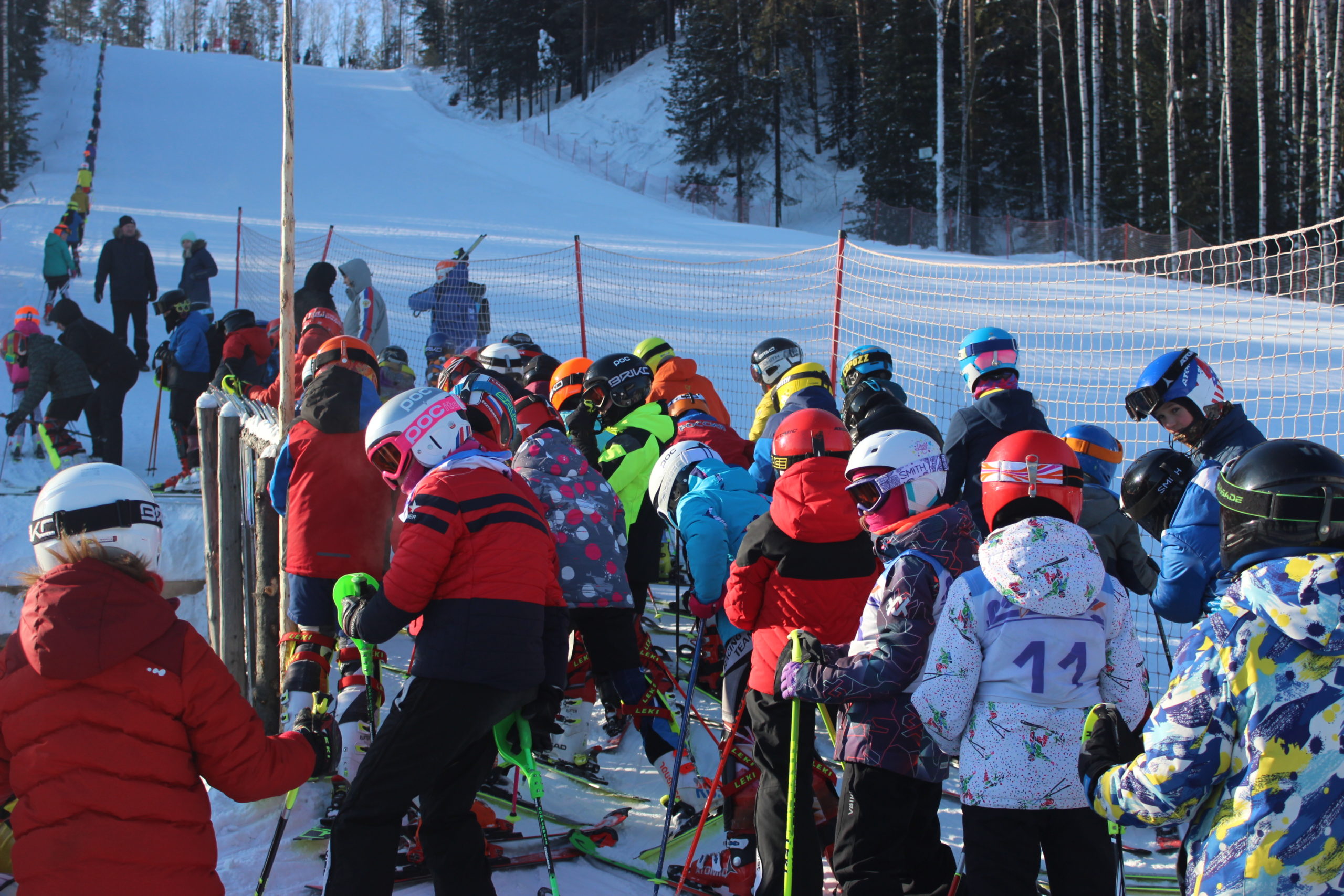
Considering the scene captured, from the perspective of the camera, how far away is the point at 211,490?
19.3 ft

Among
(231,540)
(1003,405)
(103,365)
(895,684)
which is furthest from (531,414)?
(103,365)

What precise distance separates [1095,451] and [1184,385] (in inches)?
20.3

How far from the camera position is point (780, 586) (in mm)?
3523

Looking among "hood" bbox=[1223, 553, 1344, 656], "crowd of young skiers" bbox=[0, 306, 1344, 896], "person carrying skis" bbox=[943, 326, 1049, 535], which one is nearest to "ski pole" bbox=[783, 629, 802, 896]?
"crowd of young skiers" bbox=[0, 306, 1344, 896]

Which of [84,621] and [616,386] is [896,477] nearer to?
[84,621]

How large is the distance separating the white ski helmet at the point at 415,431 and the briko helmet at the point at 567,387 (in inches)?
100

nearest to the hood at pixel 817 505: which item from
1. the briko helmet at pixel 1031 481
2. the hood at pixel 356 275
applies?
the briko helmet at pixel 1031 481

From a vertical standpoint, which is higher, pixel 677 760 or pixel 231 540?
pixel 231 540

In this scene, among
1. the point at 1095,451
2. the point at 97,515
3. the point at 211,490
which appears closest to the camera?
the point at 97,515

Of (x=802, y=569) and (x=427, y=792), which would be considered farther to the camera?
(x=802, y=569)

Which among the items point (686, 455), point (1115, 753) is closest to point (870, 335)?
point (686, 455)

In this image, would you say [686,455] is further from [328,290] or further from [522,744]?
[328,290]

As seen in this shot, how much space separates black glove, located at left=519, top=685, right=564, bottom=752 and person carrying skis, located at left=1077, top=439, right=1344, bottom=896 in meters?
2.06

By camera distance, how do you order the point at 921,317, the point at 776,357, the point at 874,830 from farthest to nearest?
the point at 921,317
the point at 776,357
the point at 874,830
